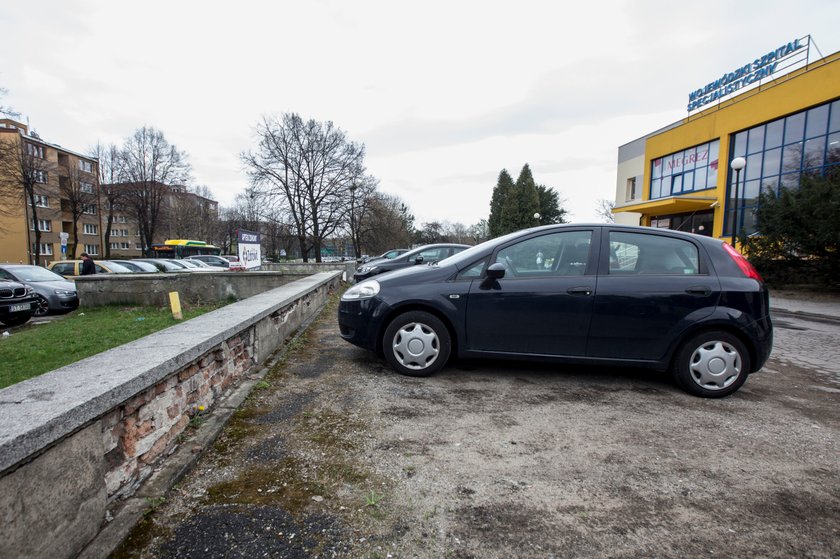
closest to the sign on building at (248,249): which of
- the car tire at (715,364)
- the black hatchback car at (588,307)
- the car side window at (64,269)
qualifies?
the car side window at (64,269)

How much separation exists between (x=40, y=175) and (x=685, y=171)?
4820 centimetres

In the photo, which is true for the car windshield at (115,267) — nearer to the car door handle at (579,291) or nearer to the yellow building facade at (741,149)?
the car door handle at (579,291)

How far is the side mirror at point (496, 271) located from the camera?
386 centimetres

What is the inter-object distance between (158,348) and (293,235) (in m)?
31.0

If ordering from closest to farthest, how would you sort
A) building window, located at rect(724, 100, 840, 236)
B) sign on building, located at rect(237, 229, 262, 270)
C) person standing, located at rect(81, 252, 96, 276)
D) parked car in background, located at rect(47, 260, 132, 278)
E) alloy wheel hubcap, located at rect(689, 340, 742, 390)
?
alloy wheel hubcap, located at rect(689, 340, 742, 390), person standing, located at rect(81, 252, 96, 276), parked car in background, located at rect(47, 260, 132, 278), sign on building, located at rect(237, 229, 262, 270), building window, located at rect(724, 100, 840, 236)

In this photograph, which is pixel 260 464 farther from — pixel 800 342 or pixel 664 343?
pixel 800 342

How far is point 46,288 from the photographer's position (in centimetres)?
1087

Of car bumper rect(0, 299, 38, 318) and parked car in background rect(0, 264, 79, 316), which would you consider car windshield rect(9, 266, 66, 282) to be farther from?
car bumper rect(0, 299, 38, 318)

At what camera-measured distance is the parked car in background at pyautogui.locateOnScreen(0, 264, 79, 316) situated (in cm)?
1074

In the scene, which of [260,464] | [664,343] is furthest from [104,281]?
[664,343]

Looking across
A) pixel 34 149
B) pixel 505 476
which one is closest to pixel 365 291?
pixel 505 476

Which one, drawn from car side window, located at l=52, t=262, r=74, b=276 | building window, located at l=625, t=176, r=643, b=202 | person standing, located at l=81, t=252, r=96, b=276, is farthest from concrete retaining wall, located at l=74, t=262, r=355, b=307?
building window, located at l=625, t=176, r=643, b=202

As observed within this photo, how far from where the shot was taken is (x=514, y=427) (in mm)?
2986

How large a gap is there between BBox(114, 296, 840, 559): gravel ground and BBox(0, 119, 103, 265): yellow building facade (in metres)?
34.5
